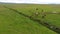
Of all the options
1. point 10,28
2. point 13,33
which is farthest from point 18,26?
point 13,33

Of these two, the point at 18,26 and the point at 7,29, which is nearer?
the point at 7,29

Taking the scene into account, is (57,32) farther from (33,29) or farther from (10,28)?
(10,28)

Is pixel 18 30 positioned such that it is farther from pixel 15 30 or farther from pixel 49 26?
pixel 49 26

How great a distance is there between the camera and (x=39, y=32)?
3097 centimetres

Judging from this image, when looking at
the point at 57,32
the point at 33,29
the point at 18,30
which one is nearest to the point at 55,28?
the point at 57,32

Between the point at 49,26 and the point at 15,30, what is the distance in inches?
286

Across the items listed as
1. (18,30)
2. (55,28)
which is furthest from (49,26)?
(18,30)

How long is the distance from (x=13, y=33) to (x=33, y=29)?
4.22m

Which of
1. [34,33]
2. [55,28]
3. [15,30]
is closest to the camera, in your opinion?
Answer: [34,33]

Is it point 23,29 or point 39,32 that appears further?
point 23,29

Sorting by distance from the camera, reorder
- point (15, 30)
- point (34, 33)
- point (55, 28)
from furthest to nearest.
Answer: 1. point (55, 28)
2. point (15, 30)
3. point (34, 33)

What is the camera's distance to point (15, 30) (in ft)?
106

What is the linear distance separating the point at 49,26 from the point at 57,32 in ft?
13.5

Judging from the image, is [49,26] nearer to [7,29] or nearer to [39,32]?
[39,32]
